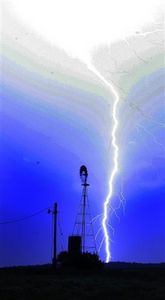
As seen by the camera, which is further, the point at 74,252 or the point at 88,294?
the point at 74,252

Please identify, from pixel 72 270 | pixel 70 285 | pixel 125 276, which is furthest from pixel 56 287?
pixel 72 270

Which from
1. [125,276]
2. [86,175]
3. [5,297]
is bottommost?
[5,297]

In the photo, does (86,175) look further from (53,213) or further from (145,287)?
(145,287)

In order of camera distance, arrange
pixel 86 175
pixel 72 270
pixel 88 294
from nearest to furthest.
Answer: pixel 88 294 → pixel 72 270 → pixel 86 175

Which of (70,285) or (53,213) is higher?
(53,213)

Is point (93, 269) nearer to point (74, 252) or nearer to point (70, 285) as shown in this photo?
point (74, 252)

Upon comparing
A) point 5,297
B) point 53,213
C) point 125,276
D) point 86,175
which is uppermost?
point 86,175

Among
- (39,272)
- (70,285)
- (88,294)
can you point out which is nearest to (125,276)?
(39,272)

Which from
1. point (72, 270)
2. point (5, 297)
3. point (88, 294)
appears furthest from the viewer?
point (72, 270)

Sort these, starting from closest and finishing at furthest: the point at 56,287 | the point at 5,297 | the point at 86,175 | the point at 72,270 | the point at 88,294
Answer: the point at 5,297 → the point at 88,294 → the point at 56,287 → the point at 72,270 → the point at 86,175
